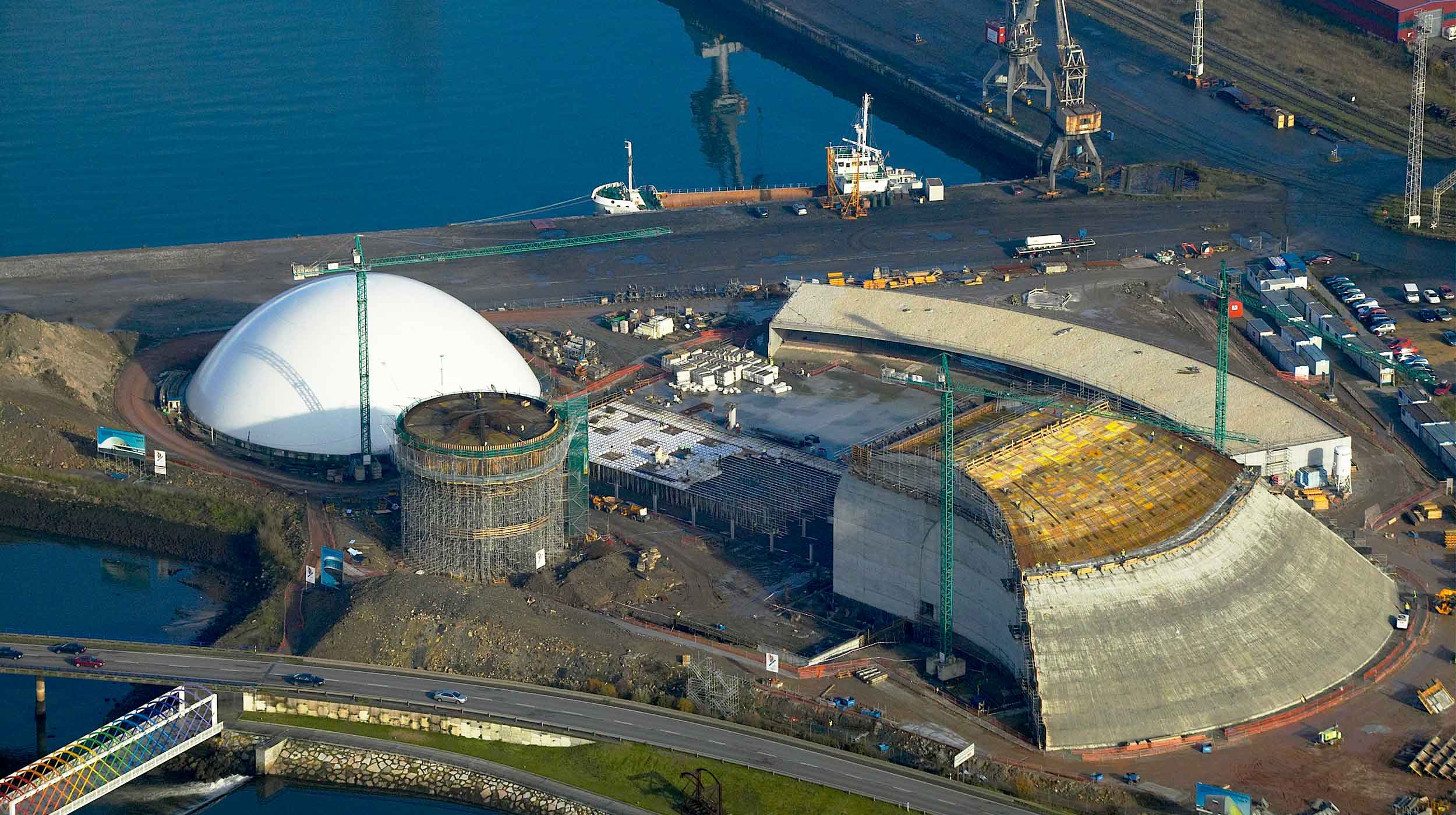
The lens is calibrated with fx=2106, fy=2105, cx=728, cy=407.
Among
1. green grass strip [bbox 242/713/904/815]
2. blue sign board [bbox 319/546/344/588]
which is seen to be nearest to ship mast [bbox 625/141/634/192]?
blue sign board [bbox 319/546/344/588]

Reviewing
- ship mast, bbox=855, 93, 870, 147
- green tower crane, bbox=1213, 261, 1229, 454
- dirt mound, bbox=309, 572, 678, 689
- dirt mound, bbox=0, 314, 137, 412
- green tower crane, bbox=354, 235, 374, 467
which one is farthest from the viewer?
ship mast, bbox=855, 93, 870, 147

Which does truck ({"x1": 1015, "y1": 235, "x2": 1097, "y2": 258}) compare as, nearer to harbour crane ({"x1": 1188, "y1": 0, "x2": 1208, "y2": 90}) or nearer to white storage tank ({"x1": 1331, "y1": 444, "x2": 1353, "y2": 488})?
harbour crane ({"x1": 1188, "y1": 0, "x2": 1208, "y2": 90})

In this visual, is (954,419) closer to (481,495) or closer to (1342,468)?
(1342,468)

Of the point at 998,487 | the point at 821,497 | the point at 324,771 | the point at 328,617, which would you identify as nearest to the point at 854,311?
the point at 821,497

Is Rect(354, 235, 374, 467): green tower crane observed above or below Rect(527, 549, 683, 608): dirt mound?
above

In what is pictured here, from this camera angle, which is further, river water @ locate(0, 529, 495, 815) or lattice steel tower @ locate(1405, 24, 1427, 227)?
lattice steel tower @ locate(1405, 24, 1427, 227)

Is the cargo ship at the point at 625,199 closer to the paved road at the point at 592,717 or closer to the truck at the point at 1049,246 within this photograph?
the truck at the point at 1049,246
